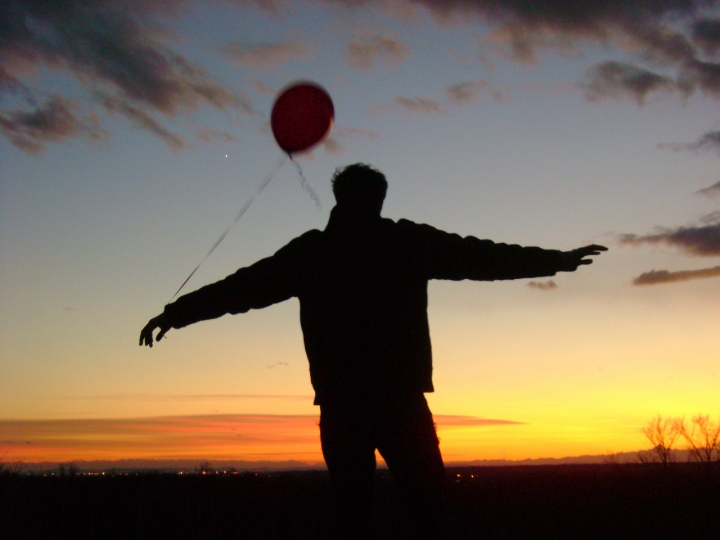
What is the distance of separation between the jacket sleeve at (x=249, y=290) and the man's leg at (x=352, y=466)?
648 millimetres

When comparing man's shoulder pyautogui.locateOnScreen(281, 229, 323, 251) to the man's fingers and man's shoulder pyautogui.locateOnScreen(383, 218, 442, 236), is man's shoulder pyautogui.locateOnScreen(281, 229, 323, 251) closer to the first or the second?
man's shoulder pyautogui.locateOnScreen(383, 218, 442, 236)

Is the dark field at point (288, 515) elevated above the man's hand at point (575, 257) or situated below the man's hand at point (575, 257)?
below

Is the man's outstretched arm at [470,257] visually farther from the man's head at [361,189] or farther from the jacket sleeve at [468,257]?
the man's head at [361,189]

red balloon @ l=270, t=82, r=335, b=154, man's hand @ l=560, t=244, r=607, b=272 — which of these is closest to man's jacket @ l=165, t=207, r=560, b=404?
man's hand @ l=560, t=244, r=607, b=272

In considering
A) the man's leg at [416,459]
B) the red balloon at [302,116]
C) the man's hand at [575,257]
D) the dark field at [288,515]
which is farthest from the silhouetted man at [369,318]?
the dark field at [288,515]

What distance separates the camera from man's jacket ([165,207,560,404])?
3.11 metres

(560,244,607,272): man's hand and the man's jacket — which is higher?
(560,244,607,272): man's hand

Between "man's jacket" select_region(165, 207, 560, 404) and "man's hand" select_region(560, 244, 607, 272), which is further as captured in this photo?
"man's hand" select_region(560, 244, 607, 272)

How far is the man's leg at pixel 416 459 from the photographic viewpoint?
Answer: 9.80ft

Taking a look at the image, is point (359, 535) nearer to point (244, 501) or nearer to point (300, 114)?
point (300, 114)

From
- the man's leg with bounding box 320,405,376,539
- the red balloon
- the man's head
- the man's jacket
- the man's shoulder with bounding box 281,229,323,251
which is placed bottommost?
the man's leg with bounding box 320,405,376,539

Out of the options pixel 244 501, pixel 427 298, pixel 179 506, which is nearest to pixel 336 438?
pixel 427 298

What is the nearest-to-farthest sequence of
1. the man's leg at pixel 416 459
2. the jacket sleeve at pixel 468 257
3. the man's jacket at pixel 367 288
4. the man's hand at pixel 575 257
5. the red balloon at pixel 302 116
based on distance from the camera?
the man's leg at pixel 416 459 → the man's jacket at pixel 367 288 → the jacket sleeve at pixel 468 257 → the man's hand at pixel 575 257 → the red balloon at pixel 302 116

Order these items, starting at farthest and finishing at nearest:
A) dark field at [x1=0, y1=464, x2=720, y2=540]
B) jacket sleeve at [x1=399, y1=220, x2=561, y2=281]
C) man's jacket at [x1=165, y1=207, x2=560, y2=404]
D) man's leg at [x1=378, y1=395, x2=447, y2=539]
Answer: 1. dark field at [x1=0, y1=464, x2=720, y2=540]
2. jacket sleeve at [x1=399, y1=220, x2=561, y2=281]
3. man's jacket at [x1=165, y1=207, x2=560, y2=404]
4. man's leg at [x1=378, y1=395, x2=447, y2=539]
